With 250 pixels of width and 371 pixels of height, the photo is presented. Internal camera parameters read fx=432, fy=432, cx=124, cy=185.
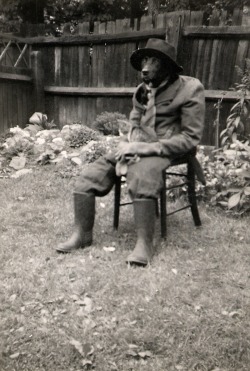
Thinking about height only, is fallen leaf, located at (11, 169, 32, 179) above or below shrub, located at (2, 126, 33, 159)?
below

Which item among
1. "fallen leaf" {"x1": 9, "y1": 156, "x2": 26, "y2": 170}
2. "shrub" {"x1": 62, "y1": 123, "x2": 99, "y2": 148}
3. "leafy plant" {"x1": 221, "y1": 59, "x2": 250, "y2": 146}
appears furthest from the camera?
"shrub" {"x1": 62, "y1": 123, "x2": 99, "y2": 148}

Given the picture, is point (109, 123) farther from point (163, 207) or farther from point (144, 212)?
point (144, 212)

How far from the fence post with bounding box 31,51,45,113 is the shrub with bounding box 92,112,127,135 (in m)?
2.02

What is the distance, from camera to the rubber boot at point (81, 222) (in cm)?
390

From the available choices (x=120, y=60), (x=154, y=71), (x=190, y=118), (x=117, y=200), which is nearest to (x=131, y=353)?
(x=117, y=200)

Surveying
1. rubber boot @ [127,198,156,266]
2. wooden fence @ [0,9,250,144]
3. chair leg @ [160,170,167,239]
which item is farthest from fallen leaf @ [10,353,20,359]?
wooden fence @ [0,9,250,144]

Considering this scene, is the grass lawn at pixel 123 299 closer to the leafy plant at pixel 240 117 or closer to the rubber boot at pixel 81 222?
the rubber boot at pixel 81 222

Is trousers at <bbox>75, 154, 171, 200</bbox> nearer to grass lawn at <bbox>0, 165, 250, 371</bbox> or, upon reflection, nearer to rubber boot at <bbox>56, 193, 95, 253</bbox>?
rubber boot at <bbox>56, 193, 95, 253</bbox>

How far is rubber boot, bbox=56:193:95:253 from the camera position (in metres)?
3.90

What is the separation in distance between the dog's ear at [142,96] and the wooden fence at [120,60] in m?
3.36

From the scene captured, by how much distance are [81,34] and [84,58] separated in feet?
1.63

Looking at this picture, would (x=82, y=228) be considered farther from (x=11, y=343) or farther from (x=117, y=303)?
(x=11, y=343)

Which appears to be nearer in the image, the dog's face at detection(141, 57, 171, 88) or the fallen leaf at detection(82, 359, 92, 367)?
the fallen leaf at detection(82, 359, 92, 367)

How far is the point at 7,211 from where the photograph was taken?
5035 mm
